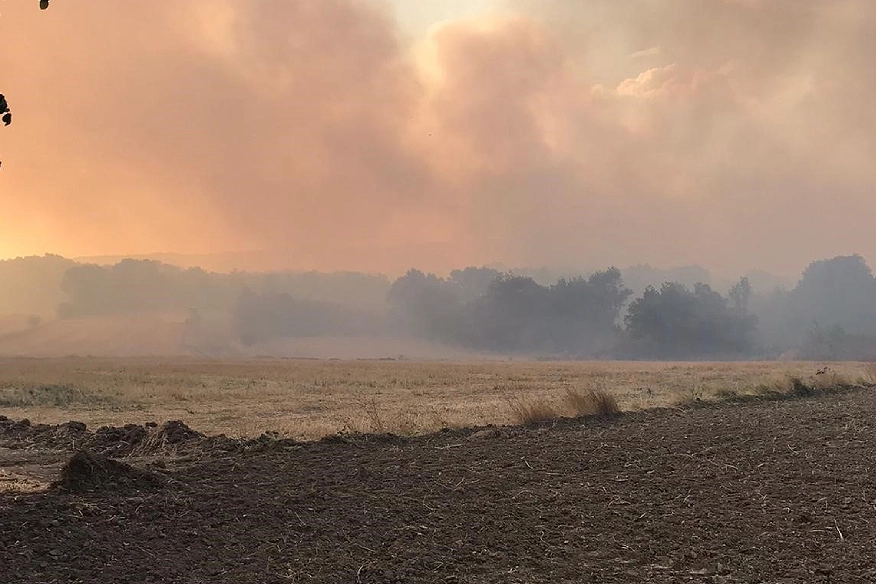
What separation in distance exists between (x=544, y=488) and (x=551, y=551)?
2.45m

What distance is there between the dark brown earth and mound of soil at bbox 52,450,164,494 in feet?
0.31

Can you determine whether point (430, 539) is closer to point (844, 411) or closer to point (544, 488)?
point (544, 488)

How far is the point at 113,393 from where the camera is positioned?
33.8m

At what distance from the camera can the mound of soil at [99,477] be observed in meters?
8.37

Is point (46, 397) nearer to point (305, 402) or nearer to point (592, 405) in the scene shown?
point (305, 402)

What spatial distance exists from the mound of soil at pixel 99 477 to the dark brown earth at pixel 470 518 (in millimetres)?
93

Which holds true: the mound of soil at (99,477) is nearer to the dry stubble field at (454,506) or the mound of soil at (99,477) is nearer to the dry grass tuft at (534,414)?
the dry stubble field at (454,506)

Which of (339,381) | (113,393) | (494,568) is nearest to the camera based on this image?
(494,568)

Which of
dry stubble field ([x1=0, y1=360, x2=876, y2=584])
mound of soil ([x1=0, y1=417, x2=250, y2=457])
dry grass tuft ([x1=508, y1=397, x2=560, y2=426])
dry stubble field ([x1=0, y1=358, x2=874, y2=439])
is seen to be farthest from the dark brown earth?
dry stubble field ([x1=0, y1=358, x2=874, y2=439])

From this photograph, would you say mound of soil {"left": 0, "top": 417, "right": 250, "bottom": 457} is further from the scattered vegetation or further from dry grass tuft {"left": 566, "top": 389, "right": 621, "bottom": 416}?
the scattered vegetation

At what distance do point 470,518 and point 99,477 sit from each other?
4.71m

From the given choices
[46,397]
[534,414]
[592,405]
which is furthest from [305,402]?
[592,405]

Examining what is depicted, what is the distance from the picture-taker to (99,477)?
8609 mm

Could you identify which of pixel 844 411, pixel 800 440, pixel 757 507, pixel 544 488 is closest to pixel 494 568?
pixel 544 488
